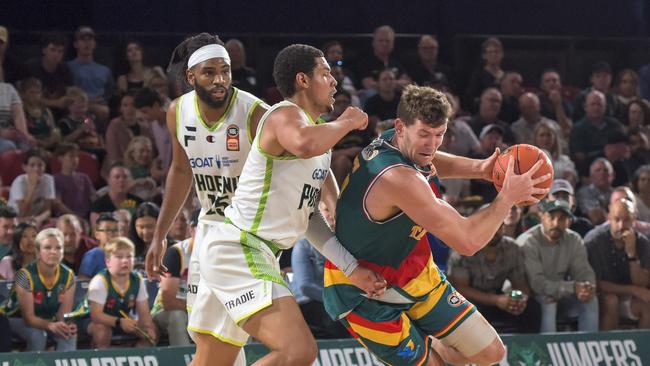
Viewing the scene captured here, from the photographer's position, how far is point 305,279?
28.9 ft

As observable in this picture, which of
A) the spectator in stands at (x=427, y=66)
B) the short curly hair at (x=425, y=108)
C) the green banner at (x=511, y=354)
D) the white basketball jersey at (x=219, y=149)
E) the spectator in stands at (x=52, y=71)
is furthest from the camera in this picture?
the spectator in stands at (x=427, y=66)

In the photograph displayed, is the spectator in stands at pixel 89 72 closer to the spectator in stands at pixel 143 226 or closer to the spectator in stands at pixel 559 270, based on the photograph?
the spectator in stands at pixel 143 226

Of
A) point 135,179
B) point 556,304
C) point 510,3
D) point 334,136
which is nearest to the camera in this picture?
point 334,136

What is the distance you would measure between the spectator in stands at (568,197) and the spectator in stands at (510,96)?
1.97 m

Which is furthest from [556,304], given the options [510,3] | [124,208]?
[510,3]

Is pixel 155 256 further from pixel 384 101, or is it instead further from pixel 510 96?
pixel 510 96

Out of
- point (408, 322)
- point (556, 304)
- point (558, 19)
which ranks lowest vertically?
point (556, 304)

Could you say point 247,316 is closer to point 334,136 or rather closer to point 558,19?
point 334,136

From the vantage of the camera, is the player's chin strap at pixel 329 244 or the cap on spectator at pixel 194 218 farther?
the cap on spectator at pixel 194 218

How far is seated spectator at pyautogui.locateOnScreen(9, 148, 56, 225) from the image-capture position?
9626 millimetres

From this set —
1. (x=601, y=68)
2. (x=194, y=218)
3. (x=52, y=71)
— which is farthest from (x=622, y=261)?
(x=52, y=71)

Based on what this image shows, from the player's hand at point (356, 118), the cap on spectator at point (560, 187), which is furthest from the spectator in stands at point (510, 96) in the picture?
the player's hand at point (356, 118)

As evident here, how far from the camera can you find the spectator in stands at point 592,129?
12.1 meters

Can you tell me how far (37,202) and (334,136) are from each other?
16.9 ft
